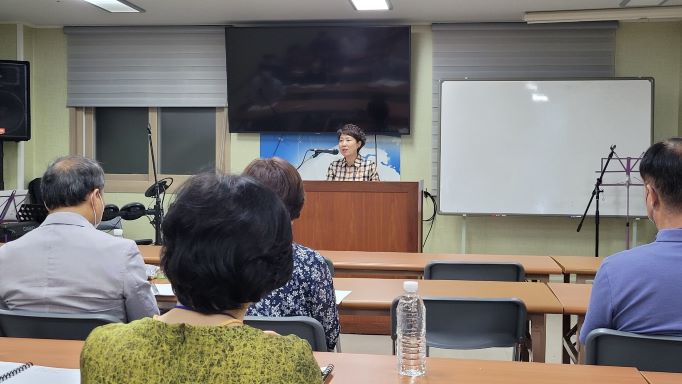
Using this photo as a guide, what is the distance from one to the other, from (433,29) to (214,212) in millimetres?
5654

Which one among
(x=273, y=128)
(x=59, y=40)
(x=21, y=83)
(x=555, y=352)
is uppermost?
(x=59, y=40)

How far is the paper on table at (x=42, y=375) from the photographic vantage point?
146 cm

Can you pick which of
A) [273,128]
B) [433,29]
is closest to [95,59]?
[273,128]

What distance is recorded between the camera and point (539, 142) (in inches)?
237

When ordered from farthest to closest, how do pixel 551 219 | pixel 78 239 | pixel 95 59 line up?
1. pixel 95 59
2. pixel 551 219
3. pixel 78 239

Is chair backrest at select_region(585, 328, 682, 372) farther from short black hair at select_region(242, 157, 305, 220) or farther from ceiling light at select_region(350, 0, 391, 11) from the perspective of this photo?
ceiling light at select_region(350, 0, 391, 11)

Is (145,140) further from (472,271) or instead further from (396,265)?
(472,271)

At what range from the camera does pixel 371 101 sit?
6.32 m

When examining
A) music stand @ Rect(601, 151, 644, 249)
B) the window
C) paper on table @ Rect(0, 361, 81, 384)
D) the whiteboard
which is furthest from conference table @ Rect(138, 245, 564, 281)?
the window

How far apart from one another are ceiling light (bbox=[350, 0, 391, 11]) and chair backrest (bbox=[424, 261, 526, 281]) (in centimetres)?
304

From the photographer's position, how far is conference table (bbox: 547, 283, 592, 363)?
233 centimetres

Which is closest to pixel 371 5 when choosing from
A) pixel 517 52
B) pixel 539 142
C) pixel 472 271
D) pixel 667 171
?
pixel 517 52

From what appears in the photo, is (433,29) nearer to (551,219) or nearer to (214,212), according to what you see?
(551,219)

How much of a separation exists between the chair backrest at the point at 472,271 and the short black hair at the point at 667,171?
1.22m
